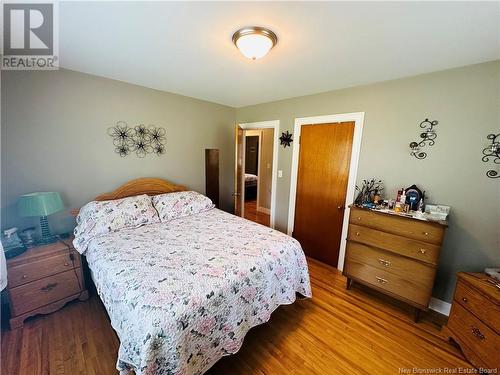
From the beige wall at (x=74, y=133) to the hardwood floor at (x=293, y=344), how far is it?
104cm

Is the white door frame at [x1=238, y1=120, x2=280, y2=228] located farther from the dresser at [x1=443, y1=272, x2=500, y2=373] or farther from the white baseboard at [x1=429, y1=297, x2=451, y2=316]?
the dresser at [x1=443, y1=272, x2=500, y2=373]

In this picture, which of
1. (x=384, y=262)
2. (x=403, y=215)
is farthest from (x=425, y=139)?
(x=384, y=262)

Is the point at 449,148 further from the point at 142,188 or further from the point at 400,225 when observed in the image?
the point at 142,188

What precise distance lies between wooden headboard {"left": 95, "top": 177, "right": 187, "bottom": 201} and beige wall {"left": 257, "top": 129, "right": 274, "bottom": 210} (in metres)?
2.34

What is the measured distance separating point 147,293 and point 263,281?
32.4 inches

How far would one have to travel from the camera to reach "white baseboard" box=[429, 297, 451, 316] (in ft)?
6.40

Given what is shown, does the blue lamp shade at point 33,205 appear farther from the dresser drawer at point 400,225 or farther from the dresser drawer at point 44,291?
the dresser drawer at point 400,225

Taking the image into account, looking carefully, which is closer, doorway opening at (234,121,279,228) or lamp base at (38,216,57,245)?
lamp base at (38,216,57,245)

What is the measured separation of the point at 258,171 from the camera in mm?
4949

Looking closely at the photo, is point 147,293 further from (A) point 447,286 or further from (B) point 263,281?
(A) point 447,286

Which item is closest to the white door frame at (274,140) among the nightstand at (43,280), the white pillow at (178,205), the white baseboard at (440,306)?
the white pillow at (178,205)

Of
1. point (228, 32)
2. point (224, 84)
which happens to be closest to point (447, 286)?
point (228, 32)

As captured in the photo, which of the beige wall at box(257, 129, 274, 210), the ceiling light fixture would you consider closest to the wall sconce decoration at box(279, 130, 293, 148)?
the beige wall at box(257, 129, 274, 210)

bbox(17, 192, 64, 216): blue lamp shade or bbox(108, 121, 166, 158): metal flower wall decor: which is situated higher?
bbox(108, 121, 166, 158): metal flower wall decor
